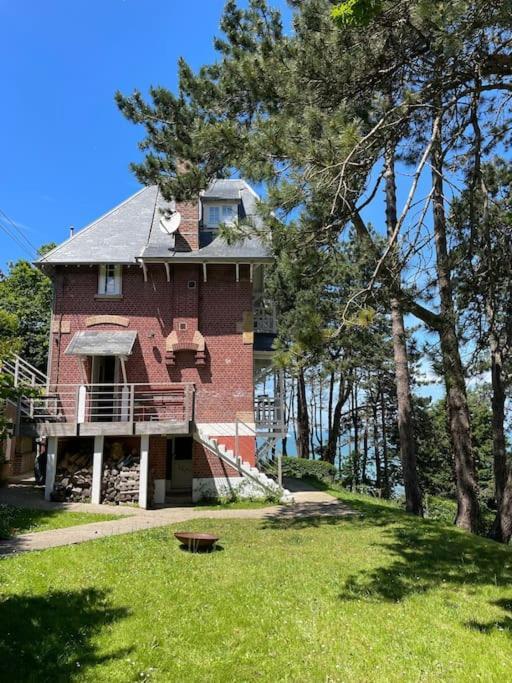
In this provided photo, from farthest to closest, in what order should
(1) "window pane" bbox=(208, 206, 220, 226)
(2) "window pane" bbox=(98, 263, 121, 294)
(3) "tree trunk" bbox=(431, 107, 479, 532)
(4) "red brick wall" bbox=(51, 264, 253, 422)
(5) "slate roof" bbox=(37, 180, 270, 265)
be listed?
(1) "window pane" bbox=(208, 206, 220, 226), (2) "window pane" bbox=(98, 263, 121, 294), (4) "red brick wall" bbox=(51, 264, 253, 422), (5) "slate roof" bbox=(37, 180, 270, 265), (3) "tree trunk" bbox=(431, 107, 479, 532)

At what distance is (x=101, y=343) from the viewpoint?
1509 centimetres

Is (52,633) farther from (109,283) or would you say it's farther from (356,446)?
(356,446)

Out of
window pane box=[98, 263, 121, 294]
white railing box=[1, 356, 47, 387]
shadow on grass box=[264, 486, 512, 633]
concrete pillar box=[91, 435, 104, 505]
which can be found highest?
window pane box=[98, 263, 121, 294]

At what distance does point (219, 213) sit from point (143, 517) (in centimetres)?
1044

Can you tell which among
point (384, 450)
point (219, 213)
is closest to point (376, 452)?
point (384, 450)

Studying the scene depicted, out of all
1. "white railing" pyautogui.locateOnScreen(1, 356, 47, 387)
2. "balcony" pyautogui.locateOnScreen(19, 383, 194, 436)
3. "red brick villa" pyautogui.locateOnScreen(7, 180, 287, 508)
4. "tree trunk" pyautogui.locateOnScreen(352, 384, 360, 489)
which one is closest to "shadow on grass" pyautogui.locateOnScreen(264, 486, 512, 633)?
"red brick villa" pyautogui.locateOnScreen(7, 180, 287, 508)

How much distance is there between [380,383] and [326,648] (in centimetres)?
2618

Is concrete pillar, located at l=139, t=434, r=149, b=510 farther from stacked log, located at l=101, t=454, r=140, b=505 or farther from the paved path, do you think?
the paved path

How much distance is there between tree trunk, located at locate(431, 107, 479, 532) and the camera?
7.09 metres

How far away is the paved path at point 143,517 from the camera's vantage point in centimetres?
884

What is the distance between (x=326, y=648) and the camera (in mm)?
4617

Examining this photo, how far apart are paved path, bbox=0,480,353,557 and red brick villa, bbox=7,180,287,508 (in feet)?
4.68

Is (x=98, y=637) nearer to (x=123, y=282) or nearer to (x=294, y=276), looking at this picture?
(x=294, y=276)

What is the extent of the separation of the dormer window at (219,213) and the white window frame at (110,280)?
11.5ft
